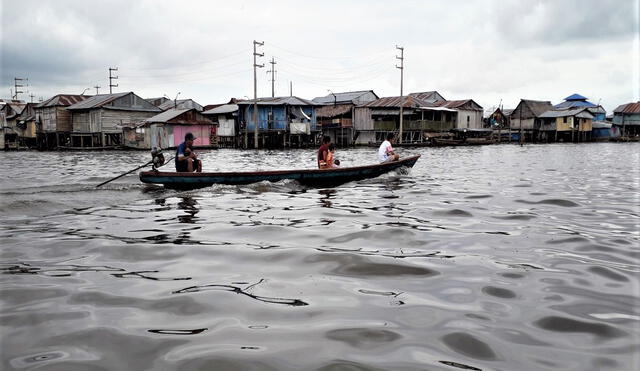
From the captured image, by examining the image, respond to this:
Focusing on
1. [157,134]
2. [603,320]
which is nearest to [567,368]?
[603,320]

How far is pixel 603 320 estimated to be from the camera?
11.5 ft

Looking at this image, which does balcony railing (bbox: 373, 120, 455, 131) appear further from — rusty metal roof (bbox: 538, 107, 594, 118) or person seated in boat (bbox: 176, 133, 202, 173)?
person seated in boat (bbox: 176, 133, 202, 173)

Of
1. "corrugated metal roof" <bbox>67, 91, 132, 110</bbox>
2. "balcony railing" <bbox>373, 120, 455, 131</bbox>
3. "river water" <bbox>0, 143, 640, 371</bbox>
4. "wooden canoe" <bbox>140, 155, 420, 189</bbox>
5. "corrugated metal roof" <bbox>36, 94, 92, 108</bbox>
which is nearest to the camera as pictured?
"river water" <bbox>0, 143, 640, 371</bbox>

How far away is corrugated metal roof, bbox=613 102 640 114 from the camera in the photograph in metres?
59.5

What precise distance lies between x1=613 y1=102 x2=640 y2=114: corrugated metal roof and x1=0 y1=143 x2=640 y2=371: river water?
6248 cm

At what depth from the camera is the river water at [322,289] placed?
2.95 meters

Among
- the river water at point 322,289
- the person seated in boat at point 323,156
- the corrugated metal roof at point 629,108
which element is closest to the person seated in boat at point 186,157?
the person seated in boat at point 323,156

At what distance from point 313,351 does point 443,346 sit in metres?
0.85

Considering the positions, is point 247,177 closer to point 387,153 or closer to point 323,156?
point 323,156

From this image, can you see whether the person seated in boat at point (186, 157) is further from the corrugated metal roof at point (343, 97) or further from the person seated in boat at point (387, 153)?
the corrugated metal roof at point (343, 97)

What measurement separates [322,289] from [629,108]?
229 feet

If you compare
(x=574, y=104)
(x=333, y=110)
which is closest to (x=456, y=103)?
(x=333, y=110)

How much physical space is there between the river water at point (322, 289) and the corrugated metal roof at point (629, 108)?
62.5 meters

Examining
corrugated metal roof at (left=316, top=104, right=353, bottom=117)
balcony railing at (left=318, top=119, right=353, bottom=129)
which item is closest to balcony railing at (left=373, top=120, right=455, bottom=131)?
balcony railing at (left=318, top=119, right=353, bottom=129)
